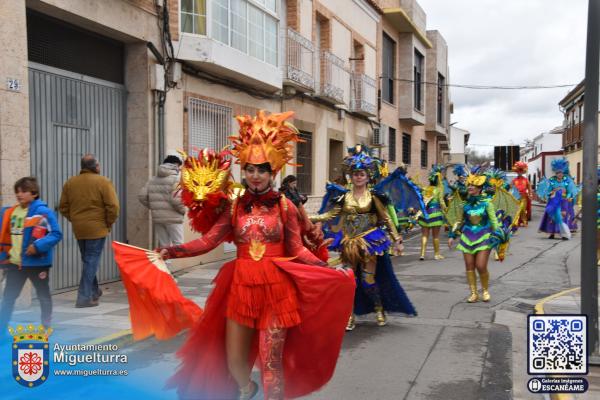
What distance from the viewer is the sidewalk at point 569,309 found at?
4.53 meters

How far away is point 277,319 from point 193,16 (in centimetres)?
859

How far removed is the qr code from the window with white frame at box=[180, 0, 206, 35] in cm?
894

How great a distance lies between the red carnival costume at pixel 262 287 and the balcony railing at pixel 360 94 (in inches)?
647

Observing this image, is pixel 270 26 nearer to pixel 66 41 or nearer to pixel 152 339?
pixel 66 41

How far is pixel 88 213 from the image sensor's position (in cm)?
747

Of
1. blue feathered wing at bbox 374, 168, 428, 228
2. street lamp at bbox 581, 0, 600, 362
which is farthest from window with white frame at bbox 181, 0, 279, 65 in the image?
street lamp at bbox 581, 0, 600, 362

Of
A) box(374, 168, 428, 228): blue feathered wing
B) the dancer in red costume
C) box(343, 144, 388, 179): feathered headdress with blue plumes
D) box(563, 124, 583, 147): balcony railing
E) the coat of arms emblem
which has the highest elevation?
box(563, 124, 583, 147): balcony railing

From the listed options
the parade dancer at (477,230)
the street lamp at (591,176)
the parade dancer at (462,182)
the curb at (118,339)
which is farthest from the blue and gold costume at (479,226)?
the curb at (118,339)

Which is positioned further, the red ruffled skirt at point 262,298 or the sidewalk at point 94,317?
the sidewalk at point 94,317

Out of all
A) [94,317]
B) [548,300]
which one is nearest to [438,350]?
[548,300]

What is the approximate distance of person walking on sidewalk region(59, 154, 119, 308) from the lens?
7.46 m

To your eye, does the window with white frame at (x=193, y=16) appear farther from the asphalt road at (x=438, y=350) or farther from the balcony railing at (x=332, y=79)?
the balcony railing at (x=332, y=79)

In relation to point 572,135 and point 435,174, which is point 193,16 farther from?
point 572,135

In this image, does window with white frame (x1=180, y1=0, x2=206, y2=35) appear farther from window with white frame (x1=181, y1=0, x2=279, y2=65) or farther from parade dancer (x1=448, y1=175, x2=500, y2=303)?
parade dancer (x1=448, y1=175, x2=500, y2=303)
